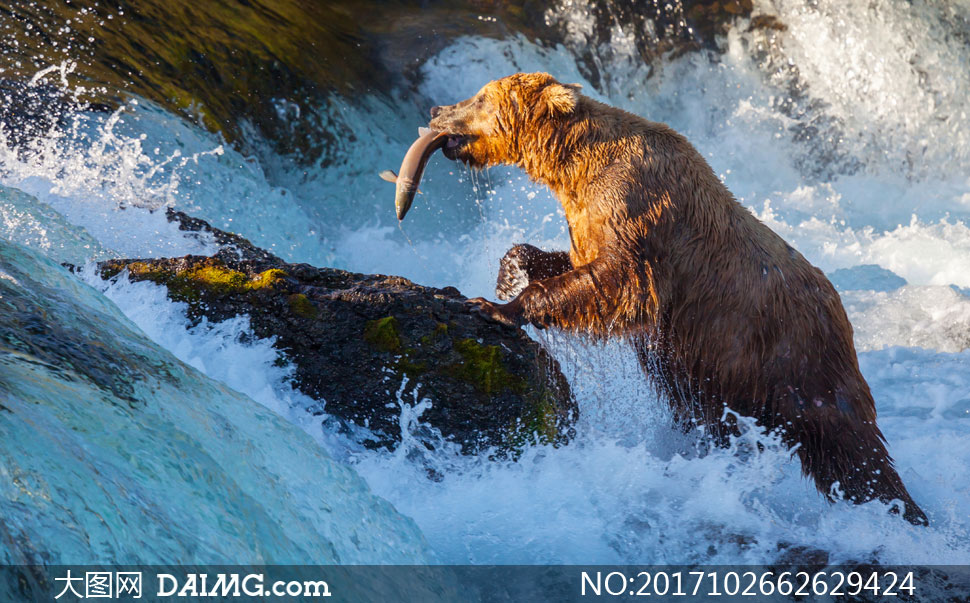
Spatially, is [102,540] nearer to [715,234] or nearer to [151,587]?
[151,587]

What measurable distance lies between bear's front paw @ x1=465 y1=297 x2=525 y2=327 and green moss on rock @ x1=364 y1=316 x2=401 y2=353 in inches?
15.3

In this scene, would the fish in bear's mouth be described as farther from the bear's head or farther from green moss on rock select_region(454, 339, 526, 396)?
green moss on rock select_region(454, 339, 526, 396)

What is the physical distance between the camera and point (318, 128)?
28.3ft

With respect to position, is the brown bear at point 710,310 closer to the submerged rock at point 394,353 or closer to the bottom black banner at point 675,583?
the submerged rock at point 394,353

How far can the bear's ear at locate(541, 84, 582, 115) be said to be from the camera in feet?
15.6

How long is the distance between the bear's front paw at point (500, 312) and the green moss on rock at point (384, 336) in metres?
0.39

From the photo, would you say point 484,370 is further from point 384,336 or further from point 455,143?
point 455,143

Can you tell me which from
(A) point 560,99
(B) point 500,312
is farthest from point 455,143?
(B) point 500,312

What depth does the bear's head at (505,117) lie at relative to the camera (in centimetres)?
482

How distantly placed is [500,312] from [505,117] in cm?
117

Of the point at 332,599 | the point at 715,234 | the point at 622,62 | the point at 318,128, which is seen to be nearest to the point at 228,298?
the point at 332,599

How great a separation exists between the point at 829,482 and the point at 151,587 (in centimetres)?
309

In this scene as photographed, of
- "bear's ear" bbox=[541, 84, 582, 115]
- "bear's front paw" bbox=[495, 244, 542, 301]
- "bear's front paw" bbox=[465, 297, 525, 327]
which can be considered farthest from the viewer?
"bear's front paw" bbox=[495, 244, 542, 301]

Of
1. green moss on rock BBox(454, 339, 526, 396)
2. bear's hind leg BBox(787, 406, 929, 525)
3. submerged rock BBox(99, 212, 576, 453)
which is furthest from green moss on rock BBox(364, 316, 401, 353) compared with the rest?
bear's hind leg BBox(787, 406, 929, 525)
